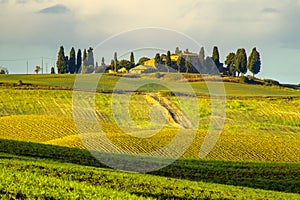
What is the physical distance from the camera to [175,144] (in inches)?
2312

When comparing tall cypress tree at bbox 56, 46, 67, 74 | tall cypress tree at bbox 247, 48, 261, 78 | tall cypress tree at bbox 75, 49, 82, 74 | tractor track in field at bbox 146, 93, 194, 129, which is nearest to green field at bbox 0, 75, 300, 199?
tractor track in field at bbox 146, 93, 194, 129

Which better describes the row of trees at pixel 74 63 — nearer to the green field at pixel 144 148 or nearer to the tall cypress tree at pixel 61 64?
the tall cypress tree at pixel 61 64

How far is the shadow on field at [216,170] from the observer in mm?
35219

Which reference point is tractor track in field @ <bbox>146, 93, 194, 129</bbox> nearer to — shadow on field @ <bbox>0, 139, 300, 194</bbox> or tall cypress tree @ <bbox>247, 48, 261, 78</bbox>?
shadow on field @ <bbox>0, 139, 300, 194</bbox>

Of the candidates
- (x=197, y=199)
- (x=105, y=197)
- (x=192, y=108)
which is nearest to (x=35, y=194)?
(x=105, y=197)

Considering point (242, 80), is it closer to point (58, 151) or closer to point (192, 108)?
point (192, 108)

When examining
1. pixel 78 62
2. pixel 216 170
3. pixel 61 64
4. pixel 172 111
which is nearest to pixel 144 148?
pixel 216 170

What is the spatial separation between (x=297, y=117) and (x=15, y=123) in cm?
5037

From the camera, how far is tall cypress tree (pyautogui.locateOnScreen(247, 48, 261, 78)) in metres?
197

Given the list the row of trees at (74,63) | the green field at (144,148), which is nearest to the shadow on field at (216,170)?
the green field at (144,148)

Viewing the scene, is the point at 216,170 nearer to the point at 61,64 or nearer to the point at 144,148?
the point at 144,148

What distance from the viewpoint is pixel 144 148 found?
5472 centimetres

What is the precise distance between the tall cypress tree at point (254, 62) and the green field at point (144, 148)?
45.7m

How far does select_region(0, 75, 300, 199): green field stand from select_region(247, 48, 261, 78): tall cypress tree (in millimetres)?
45693
